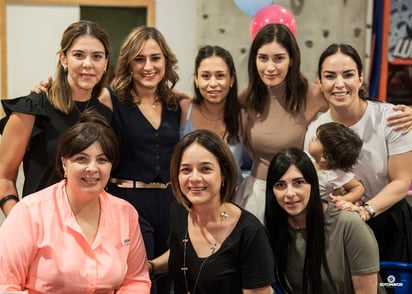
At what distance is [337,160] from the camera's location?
2.59 metres

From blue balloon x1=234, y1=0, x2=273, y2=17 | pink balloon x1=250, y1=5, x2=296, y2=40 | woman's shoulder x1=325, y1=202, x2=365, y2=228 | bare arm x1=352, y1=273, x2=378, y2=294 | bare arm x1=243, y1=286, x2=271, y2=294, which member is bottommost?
bare arm x1=352, y1=273, x2=378, y2=294

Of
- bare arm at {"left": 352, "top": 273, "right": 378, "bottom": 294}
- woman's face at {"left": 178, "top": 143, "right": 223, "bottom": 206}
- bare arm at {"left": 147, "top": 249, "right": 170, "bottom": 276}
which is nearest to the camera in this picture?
woman's face at {"left": 178, "top": 143, "right": 223, "bottom": 206}

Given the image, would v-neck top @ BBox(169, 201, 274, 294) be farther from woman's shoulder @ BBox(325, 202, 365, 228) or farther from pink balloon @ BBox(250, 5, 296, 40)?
pink balloon @ BBox(250, 5, 296, 40)

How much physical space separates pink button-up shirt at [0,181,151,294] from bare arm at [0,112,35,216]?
0.42 meters

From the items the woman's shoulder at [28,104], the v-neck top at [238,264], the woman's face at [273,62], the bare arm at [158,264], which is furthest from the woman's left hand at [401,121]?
the woman's shoulder at [28,104]

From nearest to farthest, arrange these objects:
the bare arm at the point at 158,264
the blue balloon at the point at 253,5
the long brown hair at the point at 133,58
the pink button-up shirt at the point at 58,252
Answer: the pink button-up shirt at the point at 58,252 → the bare arm at the point at 158,264 → the long brown hair at the point at 133,58 → the blue balloon at the point at 253,5

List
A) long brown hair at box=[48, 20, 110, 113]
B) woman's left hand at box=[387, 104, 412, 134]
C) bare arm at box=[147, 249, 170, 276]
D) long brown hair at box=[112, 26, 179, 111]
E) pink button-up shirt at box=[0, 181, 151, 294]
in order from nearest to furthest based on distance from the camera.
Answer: pink button-up shirt at box=[0, 181, 151, 294], bare arm at box=[147, 249, 170, 276], long brown hair at box=[48, 20, 110, 113], woman's left hand at box=[387, 104, 412, 134], long brown hair at box=[112, 26, 179, 111]

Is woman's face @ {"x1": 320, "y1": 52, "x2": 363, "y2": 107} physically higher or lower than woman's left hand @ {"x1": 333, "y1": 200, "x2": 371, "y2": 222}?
higher

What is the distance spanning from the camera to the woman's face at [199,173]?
2070 mm


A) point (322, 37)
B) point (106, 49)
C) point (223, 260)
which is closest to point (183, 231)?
point (223, 260)

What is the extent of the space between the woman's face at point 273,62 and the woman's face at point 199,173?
852 millimetres

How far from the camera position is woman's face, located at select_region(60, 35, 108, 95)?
2.53m

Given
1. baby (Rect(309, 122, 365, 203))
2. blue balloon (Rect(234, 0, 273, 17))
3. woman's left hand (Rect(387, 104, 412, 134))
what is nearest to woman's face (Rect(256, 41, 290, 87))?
baby (Rect(309, 122, 365, 203))

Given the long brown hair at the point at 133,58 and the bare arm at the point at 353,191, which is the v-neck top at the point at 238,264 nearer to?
the bare arm at the point at 353,191
